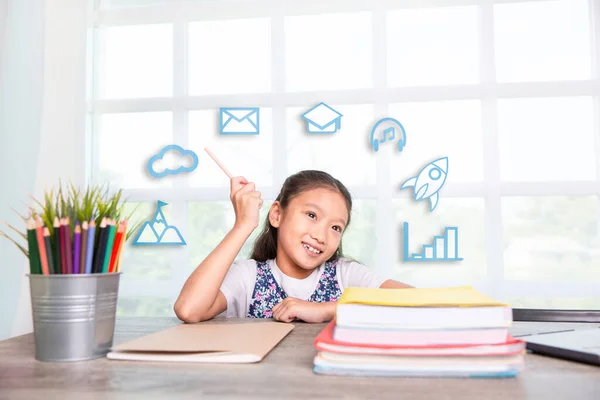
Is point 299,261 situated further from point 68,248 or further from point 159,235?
point 159,235

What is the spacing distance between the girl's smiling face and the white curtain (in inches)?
46.7

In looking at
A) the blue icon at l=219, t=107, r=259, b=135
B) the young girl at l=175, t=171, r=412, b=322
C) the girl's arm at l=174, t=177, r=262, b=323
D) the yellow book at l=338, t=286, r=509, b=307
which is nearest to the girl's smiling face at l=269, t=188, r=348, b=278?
the young girl at l=175, t=171, r=412, b=322

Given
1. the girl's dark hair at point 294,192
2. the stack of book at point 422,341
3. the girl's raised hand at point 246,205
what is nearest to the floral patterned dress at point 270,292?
the girl's dark hair at point 294,192

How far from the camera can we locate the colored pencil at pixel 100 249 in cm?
72

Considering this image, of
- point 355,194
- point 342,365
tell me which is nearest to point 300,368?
point 342,365

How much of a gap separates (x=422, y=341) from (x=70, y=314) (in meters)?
0.44

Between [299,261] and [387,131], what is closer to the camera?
[299,261]

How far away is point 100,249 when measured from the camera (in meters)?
0.72

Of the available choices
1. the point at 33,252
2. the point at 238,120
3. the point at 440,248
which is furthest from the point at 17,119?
the point at 440,248

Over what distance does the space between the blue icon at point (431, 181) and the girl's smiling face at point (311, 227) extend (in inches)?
44.6

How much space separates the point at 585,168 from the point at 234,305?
6.40ft

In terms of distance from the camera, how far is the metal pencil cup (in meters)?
0.70

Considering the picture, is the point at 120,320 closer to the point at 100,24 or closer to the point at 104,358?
the point at 104,358

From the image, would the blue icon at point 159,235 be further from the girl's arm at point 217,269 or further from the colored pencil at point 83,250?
the colored pencil at point 83,250
